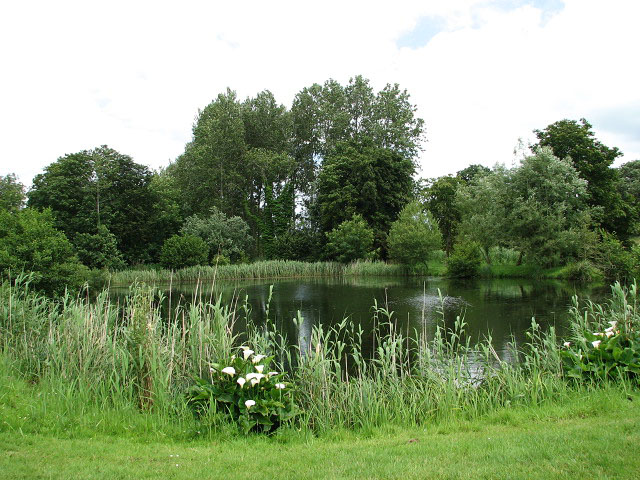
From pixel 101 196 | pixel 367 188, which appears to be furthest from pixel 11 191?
pixel 367 188

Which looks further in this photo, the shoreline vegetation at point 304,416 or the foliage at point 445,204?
the foliage at point 445,204

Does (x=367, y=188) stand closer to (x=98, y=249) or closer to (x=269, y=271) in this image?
(x=269, y=271)

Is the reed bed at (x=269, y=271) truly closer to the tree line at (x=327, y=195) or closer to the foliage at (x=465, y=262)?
the tree line at (x=327, y=195)

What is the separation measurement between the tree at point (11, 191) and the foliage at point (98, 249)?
8884 mm

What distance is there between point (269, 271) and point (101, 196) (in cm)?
1318

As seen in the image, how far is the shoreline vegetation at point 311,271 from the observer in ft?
91.7

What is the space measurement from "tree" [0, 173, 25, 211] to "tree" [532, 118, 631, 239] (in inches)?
1474

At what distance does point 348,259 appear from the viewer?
1366 inches

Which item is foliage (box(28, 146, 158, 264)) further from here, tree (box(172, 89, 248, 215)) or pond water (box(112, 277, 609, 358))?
pond water (box(112, 277, 609, 358))

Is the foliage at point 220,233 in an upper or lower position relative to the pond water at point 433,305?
upper

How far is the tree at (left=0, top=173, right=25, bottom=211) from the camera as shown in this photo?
3497cm

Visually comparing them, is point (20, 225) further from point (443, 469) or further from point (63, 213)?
point (63, 213)

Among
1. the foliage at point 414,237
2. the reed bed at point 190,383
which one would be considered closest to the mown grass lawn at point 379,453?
the reed bed at point 190,383

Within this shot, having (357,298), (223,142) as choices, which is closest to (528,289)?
(357,298)
